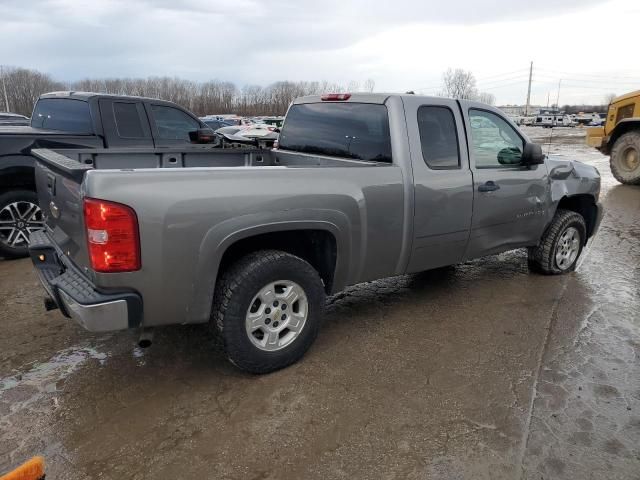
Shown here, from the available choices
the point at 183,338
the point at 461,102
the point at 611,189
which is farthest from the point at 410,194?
the point at 611,189

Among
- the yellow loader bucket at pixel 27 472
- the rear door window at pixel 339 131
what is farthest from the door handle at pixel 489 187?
the yellow loader bucket at pixel 27 472

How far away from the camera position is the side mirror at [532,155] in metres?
4.49

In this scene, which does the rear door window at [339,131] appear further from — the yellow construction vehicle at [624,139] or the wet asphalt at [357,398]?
the yellow construction vehicle at [624,139]

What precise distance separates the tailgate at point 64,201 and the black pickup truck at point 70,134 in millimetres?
2313

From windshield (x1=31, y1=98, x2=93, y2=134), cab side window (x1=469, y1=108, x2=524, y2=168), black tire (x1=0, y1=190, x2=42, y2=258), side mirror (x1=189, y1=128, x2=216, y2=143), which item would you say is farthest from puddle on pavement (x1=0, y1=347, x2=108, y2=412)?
side mirror (x1=189, y1=128, x2=216, y2=143)

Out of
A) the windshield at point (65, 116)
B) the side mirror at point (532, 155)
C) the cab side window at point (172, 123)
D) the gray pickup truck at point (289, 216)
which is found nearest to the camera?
the gray pickup truck at point (289, 216)

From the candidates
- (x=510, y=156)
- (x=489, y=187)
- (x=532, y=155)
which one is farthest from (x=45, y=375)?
(x=532, y=155)

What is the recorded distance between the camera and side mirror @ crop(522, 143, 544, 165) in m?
4.49

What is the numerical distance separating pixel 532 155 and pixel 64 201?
3.84 m

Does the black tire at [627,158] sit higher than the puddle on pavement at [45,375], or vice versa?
the black tire at [627,158]

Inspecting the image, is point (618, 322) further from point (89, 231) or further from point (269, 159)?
point (89, 231)

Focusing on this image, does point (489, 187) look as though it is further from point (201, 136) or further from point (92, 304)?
point (201, 136)

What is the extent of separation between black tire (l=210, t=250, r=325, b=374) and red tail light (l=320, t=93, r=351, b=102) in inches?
67.7

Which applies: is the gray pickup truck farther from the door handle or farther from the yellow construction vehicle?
the yellow construction vehicle
